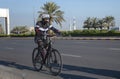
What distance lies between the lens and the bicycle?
9703 mm

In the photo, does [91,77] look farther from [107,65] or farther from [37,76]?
[107,65]

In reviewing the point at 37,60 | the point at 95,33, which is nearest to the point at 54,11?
the point at 95,33

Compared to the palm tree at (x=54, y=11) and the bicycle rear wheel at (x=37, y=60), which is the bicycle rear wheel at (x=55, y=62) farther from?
the palm tree at (x=54, y=11)

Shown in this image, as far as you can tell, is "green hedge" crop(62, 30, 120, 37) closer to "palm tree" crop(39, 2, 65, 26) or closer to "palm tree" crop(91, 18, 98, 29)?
"palm tree" crop(39, 2, 65, 26)

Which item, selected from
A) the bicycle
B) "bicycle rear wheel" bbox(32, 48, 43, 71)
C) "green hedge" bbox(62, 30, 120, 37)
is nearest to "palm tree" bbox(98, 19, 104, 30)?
"green hedge" bbox(62, 30, 120, 37)

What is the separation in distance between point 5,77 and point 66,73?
6.98ft

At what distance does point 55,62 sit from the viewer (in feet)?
32.1

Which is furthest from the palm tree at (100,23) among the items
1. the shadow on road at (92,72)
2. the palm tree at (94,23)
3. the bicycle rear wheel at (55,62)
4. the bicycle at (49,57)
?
the bicycle rear wheel at (55,62)

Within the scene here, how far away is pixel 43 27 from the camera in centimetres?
1017

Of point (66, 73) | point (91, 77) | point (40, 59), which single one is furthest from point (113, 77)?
point (40, 59)

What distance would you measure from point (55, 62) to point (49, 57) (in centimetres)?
30

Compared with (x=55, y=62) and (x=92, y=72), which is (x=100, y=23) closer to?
(x=92, y=72)

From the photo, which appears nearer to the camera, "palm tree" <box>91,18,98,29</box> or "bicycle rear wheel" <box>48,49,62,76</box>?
"bicycle rear wheel" <box>48,49,62,76</box>

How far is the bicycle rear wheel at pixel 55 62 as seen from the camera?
9.67 m
